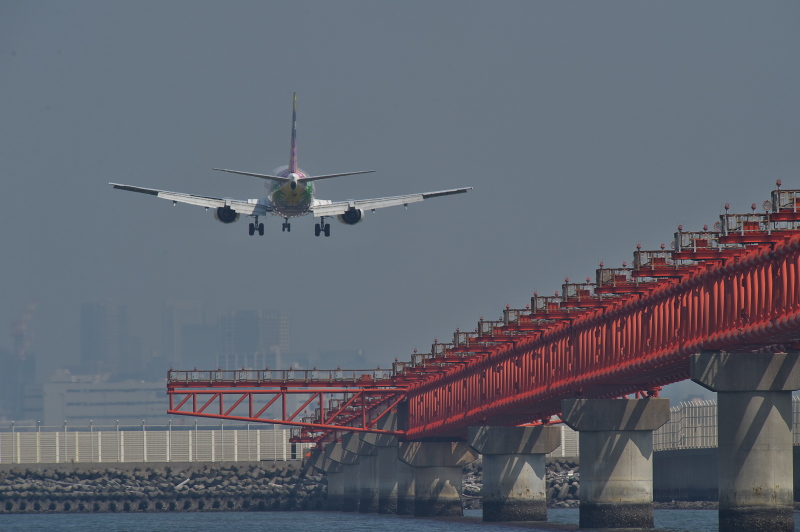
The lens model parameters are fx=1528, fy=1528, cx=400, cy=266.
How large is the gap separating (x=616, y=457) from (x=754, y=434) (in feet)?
73.3

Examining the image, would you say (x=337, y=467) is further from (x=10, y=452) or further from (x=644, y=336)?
(x=644, y=336)

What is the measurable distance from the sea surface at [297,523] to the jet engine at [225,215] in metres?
24.2

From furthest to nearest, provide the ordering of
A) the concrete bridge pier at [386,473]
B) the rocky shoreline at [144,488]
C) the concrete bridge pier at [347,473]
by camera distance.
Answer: the concrete bridge pier at [347,473], the rocky shoreline at [144,488], the concrete bridge pier at [386,473]

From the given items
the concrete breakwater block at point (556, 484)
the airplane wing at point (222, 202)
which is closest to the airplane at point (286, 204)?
the airplane wing at point (222, 202)

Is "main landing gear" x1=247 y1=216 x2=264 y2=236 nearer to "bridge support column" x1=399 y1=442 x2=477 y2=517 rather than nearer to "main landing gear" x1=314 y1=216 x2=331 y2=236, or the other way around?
"main landing gear" x1=314 y1=216 x2=331 y2=236

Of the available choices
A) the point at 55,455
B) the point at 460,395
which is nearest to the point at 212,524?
the point at 460,395

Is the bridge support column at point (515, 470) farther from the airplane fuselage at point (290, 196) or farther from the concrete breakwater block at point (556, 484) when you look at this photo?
the concrete breakwater block at point (556, 484)

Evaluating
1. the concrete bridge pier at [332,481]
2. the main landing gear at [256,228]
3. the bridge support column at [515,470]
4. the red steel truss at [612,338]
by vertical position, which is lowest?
the concrete bridge pier at [332,481]

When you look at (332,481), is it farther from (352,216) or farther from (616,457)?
(616,457)

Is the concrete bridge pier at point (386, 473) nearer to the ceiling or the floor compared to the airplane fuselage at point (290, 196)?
nearer to the floor

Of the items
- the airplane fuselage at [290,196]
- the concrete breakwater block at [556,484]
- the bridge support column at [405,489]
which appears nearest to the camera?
the airplane fuselage at [290,196]

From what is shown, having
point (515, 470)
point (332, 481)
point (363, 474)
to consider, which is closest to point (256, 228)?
point (515, 470)

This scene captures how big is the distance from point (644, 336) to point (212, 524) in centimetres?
5952

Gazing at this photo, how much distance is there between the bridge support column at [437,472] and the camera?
5276 inches
